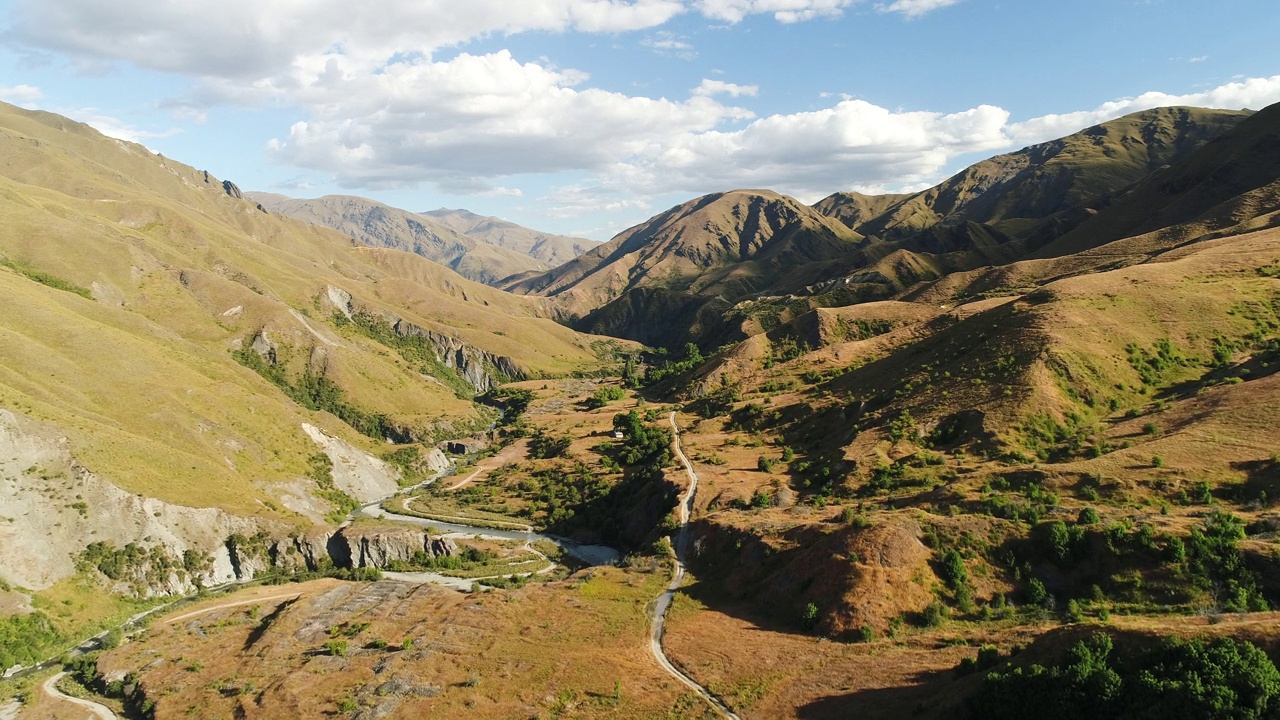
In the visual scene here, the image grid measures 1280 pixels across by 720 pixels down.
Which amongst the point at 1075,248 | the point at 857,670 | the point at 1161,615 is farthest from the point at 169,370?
the point at 1075,248

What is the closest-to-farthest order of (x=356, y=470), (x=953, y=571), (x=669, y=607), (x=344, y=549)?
(x=953, y=571)
(x=669, y=607)
(x=344, y=549)
(x=356, y=470)

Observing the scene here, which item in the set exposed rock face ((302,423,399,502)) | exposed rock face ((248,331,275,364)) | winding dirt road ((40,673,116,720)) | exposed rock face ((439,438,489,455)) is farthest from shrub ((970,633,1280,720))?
exposed rock face ((248,331,275,364))

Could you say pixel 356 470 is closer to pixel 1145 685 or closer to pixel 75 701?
pixel 75 701

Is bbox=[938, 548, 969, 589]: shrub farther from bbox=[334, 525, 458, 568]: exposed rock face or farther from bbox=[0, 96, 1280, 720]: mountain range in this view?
bbox=[334, 525, 458, 568]: exposed rock face

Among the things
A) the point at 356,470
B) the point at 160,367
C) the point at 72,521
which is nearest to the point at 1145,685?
the point at 72,521

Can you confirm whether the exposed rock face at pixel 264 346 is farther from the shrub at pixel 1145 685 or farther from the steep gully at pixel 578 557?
the shrub at pixel 1145 685

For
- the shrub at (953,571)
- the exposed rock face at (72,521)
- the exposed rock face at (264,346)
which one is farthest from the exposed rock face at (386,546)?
the exposed rock face at (264,346)
